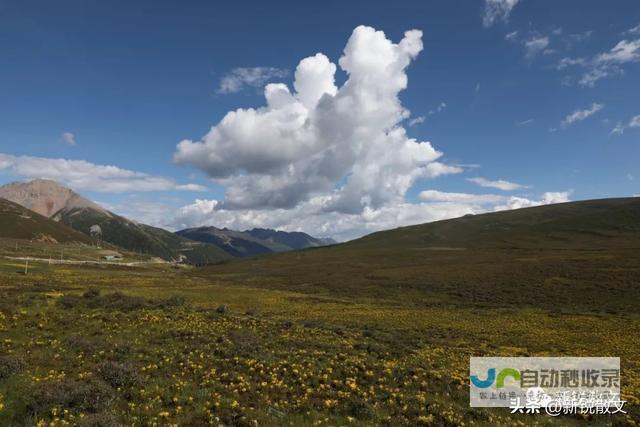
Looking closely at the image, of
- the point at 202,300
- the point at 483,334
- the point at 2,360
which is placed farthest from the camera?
the point at 202,300

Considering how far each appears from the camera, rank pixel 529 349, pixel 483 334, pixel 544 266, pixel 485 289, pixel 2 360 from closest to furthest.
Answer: pixel 2 360
pixel 529 349
pixel 483 334
pixel 485 289
pixel 544 266

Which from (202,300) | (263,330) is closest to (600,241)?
(202,300)

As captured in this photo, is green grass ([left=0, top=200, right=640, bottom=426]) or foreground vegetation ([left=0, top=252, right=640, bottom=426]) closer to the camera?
foreground vegetation ([left=0, top=252, right=640, bottom=426])

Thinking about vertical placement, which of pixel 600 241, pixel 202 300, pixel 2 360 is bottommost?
pixel 202 300

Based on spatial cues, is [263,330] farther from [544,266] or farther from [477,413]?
[544,266]

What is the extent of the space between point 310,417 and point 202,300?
4702 centimetres

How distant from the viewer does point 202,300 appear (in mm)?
55906

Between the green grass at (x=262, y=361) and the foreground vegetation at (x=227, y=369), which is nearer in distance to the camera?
the foreground vegetation at (x=227, y=369)

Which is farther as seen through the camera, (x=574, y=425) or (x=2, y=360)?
(x=2, y=360)

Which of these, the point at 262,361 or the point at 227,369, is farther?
the point at 262,361

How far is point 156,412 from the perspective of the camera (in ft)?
39.8

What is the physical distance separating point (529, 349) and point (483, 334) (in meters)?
6.25

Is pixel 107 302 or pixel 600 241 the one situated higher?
pixel 600 241

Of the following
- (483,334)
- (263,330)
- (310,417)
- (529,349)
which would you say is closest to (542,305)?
(483,334)
